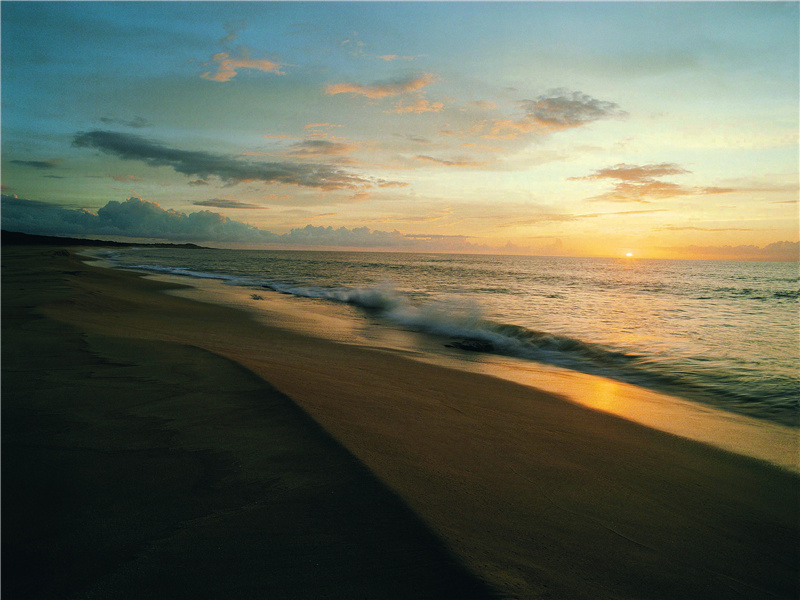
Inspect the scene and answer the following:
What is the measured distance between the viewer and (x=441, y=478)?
311cm

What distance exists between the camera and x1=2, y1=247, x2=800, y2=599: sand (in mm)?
2076

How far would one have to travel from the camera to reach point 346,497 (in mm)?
2656

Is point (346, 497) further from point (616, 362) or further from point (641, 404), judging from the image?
point (616, 362)

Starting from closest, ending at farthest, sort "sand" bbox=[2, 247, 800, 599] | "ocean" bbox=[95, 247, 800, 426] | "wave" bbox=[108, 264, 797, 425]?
1. "sand" bbox=[2, 247, 800, 599]
2. "wave" bbox=[108, 264, 797, 425]
3. "ocean" bbox=[95, 247, 800, 426]

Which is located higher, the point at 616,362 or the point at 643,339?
the point at 643,339

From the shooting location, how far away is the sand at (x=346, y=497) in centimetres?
208

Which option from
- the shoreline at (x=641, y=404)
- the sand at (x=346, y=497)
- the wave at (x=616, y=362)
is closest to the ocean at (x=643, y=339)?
the wave at (x=616, y=362)

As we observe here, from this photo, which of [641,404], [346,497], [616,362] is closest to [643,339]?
[616,362]

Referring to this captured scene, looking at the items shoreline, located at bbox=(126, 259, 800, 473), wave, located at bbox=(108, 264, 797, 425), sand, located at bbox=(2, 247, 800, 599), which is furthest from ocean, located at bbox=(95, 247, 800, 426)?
sand, located at bbox=(2, 247, 800, 599)

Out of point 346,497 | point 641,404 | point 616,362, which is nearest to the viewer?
point 346,497

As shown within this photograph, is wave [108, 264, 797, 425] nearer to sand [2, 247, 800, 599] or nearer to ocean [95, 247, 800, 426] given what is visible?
ocean [95, 247, 800, 426]

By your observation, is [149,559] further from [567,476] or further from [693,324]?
[693,324]

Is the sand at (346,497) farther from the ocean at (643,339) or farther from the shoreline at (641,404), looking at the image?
the ocean at (643,339)

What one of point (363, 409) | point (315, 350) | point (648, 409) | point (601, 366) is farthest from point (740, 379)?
point (315, 350)
